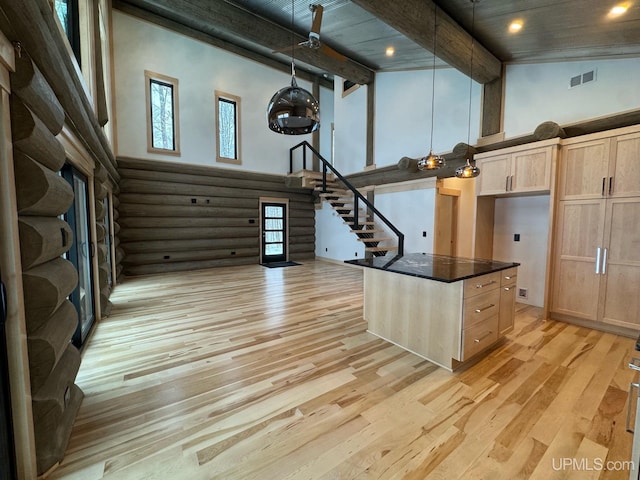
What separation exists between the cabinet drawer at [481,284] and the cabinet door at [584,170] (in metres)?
1.90

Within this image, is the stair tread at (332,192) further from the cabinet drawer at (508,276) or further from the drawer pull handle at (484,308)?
the drawer pull handle at (484,308)

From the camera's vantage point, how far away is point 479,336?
2.66 meters

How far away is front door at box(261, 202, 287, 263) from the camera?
8555 millimetres

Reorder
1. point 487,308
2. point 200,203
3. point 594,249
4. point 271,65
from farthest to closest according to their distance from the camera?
point 271,65 < point 200,203 < point 594,249 < point 487,308

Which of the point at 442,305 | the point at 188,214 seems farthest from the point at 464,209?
the point at 188,214

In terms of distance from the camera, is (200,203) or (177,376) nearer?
(177,376)

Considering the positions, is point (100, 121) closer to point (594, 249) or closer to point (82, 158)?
point (82, 158)

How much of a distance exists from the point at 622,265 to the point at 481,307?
2160 millimetres

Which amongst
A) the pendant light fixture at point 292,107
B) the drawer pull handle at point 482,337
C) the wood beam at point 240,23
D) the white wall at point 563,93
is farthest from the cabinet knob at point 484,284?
the wood beam at point 240,23

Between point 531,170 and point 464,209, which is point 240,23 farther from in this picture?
point 464,209

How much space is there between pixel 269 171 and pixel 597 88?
699 cm

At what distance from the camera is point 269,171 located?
27.4ft

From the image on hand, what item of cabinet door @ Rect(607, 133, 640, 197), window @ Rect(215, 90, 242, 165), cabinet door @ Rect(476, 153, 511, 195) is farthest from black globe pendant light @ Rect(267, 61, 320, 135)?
window @ Rect(215, 90, 242, 165)

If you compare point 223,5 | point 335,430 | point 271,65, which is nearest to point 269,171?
point 271,65
